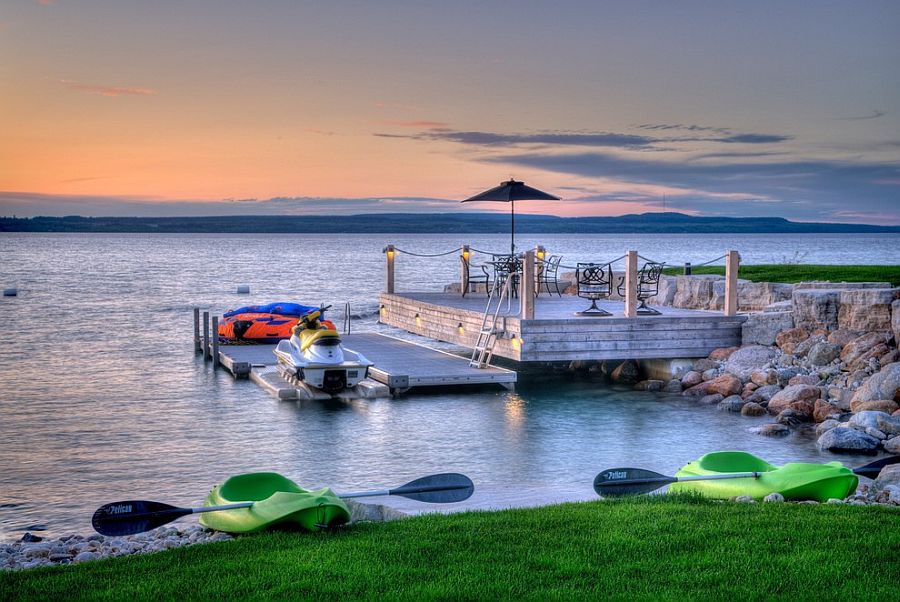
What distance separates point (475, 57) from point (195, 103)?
32.3 feet

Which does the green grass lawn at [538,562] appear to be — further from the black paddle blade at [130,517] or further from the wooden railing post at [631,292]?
the wooden railing post at [631,292]

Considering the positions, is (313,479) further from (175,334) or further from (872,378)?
(175,334)

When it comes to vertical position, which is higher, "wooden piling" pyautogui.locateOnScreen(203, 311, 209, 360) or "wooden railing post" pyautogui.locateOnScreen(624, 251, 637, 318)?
"wooden railing post" pyautogui.locateOnScreen(624, 251, 637, 318)

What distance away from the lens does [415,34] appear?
25.4 meters

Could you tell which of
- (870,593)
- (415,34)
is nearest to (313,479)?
(870,593)

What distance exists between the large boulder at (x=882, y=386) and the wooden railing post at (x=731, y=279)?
10.8 feet

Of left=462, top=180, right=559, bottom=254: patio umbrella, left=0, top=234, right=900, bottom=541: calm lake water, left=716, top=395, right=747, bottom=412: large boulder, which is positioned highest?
left=462, top=180, right=559, bottom=254: patio umbrella

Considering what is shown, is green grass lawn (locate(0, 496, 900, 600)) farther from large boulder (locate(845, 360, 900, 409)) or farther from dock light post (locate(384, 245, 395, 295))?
dock light post (locate(384, 245, 395, 295))

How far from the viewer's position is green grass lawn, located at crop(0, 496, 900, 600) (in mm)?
4609

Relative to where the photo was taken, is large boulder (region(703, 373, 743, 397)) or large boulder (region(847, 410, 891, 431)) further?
large boulder (region(703, 373, 743, 397))

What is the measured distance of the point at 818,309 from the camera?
15.4m

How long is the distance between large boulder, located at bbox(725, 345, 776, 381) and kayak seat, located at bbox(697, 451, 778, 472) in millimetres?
7504

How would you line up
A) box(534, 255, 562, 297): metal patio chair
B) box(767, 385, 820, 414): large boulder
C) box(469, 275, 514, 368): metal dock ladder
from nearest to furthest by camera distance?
1. box(767, 385, 820, 414): large boulder
2. box(469, 275, 514, 368): metal dock ladder
3. box(534, 255, 562, 297): metal patio chair

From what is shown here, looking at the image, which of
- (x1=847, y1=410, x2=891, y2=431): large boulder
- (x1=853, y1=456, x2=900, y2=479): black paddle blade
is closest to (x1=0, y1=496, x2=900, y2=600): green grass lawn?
(x1=853, y1=456, x2=900, y2=479): black paddle blade
